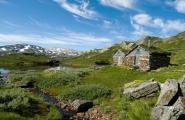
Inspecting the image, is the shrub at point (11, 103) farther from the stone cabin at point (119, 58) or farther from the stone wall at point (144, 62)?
the stone cabin at point (119, 58)

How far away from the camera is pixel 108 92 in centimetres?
2784

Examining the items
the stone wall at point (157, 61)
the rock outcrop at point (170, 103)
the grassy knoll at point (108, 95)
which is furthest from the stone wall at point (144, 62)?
the rock outcrop at point (170, 103)

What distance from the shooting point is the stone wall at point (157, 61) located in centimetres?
5009

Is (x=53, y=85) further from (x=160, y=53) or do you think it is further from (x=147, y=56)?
(x=160, y=53)

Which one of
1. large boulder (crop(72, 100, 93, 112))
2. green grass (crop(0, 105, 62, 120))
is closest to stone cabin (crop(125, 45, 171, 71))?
large boulder (crop(72, 100, 93, 112))

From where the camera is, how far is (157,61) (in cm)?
5159

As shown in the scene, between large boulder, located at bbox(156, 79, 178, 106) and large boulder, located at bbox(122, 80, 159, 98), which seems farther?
large boulder, located at bbox(122, 80, 159, 98)

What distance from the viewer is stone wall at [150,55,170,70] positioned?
1972 inches

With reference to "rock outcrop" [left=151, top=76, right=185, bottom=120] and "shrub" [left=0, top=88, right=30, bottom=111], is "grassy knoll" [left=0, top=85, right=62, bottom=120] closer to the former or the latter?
"shrub" [left=0, top=88, right=30, bottom=111]

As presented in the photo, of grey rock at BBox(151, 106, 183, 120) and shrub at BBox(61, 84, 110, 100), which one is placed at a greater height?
grey rock at BBox(151, 106, 183, 120)

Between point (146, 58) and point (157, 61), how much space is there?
3.57 meters

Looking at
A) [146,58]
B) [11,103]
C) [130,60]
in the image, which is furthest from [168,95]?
[130,60]

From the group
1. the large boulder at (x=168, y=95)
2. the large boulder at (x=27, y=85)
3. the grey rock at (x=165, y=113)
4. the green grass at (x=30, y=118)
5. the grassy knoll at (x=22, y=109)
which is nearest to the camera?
the green grass at (x=30, y=118)

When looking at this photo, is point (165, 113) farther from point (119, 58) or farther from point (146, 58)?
point (119, 58)
